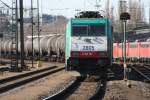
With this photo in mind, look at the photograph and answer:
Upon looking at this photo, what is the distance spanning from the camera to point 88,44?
25828 mm

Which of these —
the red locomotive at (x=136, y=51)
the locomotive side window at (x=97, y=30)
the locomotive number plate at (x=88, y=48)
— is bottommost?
the red locomotive at (x=136, y=51)

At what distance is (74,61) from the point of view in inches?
1003

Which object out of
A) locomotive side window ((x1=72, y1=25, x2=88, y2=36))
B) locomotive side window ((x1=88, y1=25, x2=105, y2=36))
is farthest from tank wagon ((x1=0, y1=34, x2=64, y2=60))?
locomotive side window ((x1=88, y1=25, x2=105, y2=36))

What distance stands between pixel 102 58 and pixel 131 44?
43.3m

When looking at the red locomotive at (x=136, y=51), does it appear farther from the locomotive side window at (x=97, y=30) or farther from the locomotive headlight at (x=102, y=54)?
the locomotive headlight at (x=102, y=54)

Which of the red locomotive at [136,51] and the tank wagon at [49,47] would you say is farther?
the red locomotive at [136,51]

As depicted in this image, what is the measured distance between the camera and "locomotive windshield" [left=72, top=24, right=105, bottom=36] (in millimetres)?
26031

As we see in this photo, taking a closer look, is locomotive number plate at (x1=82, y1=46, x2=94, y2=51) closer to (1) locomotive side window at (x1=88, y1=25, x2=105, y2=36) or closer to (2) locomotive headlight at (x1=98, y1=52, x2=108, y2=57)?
(2) locomotive headlight at (x1=98, y1=52, x2=108, y2=57)

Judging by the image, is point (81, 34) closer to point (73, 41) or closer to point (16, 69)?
point (73, 41)

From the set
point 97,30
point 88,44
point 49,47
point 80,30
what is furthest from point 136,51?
point 88,44

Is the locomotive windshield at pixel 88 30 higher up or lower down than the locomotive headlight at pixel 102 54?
higher up

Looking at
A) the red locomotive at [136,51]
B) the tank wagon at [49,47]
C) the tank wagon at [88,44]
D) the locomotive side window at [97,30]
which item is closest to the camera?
the tank wagon at [88,44]

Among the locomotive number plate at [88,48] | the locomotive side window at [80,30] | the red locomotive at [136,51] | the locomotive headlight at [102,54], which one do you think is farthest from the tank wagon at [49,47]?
the locomotive headlight at [102,54]

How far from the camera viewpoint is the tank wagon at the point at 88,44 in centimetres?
2562
